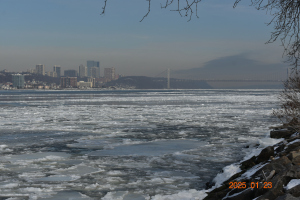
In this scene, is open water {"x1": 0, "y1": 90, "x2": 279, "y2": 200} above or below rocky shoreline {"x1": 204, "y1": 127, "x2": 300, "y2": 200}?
below

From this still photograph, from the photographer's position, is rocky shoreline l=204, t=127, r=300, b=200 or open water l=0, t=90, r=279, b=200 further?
open water l=0, t=90, r=279, b=200

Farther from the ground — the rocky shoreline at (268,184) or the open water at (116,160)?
the rocky shoreline at (268,184)

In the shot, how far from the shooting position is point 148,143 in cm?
1176

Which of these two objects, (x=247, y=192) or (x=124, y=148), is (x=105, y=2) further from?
(x=124, y=148)

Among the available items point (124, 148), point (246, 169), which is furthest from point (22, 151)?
point (246, 169)

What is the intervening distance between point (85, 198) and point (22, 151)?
4.91m
